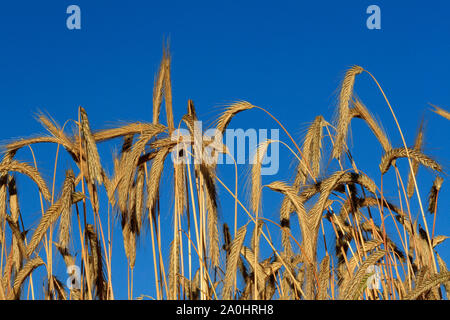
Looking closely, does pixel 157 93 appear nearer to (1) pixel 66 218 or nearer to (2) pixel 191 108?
(2) pixel 191 108

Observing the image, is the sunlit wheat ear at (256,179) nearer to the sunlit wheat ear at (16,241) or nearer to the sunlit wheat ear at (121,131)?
the sunlit wheat ear at (121,131)

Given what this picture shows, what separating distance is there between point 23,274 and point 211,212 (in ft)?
6.08

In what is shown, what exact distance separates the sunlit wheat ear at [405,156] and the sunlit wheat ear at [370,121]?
0.27 meters

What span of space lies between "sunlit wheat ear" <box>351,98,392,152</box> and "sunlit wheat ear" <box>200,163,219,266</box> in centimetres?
176

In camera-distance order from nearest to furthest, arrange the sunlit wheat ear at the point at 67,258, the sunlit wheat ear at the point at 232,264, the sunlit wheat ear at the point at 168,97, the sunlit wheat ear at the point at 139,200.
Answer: the sunlit wheat ear at the point at 232,264, the sunlit wheat ear at the point at 139,200, the sunlit wheat ear at the point at 168,97, the sunlit wheat ear at the point at 67,258

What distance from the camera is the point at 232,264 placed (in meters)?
5.02

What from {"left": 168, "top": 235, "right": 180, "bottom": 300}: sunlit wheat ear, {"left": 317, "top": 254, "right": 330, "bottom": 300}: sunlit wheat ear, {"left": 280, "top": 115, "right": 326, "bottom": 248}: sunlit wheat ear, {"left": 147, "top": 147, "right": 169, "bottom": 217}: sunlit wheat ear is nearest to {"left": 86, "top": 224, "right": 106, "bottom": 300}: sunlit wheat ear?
{"left": 168, "top": 235, "right": 180, "bottom": 300}: sunlit wheat ear

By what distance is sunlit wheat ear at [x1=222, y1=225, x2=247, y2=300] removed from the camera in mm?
4777

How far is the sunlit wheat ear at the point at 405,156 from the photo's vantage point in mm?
5711

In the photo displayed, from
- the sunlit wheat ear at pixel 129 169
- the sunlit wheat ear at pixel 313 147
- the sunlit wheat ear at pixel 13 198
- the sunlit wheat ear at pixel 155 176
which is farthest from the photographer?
the sunlit wheat ear at pixel 13 198

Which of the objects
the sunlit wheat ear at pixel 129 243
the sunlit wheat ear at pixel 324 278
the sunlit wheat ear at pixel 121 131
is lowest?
the sunlit wheat ear at pixel 324 278

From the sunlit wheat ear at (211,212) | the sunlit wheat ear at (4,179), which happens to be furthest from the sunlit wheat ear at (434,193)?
the sunlit wheat ear at (4,179)

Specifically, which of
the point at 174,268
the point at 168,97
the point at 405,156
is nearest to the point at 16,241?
the point at 174,268

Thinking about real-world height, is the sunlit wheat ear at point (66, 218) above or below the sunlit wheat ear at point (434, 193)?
below
